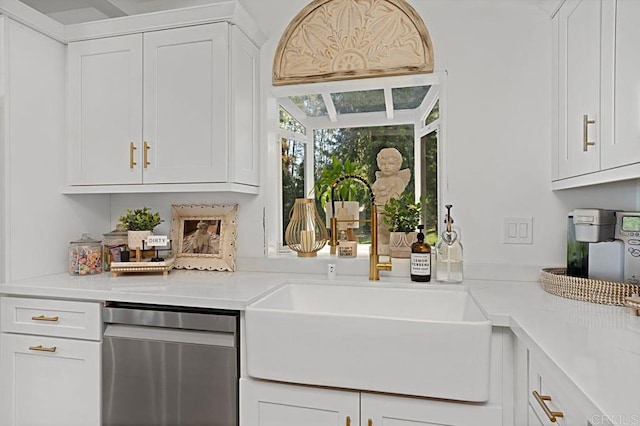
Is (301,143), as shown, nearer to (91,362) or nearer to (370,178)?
(370,178)

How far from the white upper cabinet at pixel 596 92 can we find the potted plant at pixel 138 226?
1.95m

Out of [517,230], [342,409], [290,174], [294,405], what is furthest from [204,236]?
[517,230]

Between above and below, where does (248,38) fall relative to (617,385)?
above

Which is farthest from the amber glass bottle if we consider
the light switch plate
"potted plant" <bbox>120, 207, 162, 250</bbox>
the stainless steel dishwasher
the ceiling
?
the ceiling

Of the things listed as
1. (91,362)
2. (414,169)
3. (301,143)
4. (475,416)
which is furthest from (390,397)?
(301,143)

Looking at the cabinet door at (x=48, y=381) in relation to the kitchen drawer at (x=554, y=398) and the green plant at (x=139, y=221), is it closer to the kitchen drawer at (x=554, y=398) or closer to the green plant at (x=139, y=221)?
the green plant at (x=139, y=221)

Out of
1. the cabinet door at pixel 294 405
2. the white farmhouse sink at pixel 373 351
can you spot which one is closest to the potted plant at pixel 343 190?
the white farmhouse sink at pixel 373 351

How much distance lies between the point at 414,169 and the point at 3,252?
2.08 m

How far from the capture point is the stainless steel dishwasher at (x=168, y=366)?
1.51m

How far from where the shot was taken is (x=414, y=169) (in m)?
2.37

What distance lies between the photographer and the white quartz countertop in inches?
31.7

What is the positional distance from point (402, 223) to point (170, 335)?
3.95 feet

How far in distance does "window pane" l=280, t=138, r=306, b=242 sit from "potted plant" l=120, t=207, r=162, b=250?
0.74 meters

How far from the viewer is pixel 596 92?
138 centimetres
